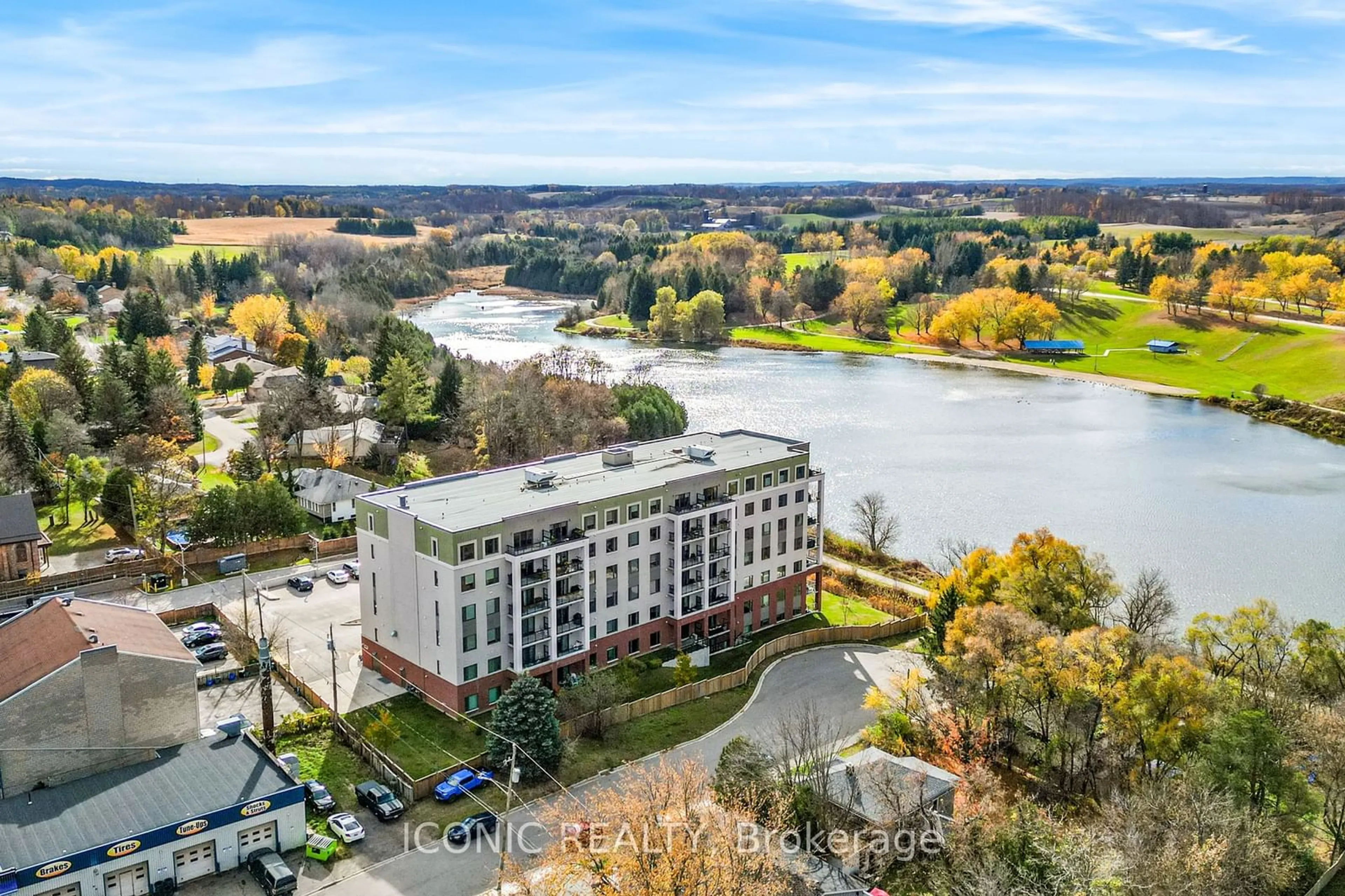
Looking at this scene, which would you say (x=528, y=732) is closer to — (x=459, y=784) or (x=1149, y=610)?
(x=459, y=784)

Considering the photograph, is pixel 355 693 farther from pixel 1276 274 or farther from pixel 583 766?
pixel 1276 274

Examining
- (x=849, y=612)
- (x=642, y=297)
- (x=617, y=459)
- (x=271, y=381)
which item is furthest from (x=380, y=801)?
(x=642, y=297)

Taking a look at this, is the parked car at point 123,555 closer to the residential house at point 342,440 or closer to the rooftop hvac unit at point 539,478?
the residential house at point 342,440

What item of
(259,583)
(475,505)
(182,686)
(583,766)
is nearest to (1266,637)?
(583,766)

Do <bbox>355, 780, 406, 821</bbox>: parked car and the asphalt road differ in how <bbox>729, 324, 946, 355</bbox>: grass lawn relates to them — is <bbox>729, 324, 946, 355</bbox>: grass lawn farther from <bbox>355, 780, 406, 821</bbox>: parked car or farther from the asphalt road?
<bbox>355, 780, 406, 821</bbox>: parked car

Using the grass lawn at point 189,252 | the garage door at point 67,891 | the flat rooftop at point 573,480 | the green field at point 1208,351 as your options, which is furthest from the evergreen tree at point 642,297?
the garage door at point 67,891
